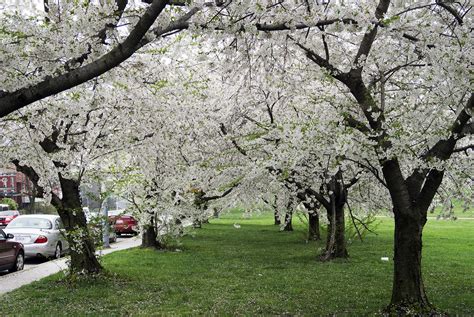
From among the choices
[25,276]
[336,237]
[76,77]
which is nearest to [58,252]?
[25,276]

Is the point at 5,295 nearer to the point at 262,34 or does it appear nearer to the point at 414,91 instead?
the point at 262,34

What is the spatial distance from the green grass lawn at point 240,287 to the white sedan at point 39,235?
6.85ft

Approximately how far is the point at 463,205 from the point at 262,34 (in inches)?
206

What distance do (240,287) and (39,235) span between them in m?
8.18

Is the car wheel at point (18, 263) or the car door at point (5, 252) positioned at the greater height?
the car door at point (5, 252)

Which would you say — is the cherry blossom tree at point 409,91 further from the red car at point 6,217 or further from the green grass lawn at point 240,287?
the red car at point 6,217

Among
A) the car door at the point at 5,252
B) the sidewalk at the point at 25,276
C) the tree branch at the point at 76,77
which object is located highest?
the tree branch at the point at 76,77

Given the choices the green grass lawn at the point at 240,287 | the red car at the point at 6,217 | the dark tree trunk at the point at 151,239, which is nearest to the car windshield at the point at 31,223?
the green grass lawn at the point at 240,287

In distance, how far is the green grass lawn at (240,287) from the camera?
26.1 feet

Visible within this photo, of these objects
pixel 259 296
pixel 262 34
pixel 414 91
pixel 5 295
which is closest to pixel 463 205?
pixel 414 91

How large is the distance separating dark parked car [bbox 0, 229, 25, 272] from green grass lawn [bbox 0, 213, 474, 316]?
195cm

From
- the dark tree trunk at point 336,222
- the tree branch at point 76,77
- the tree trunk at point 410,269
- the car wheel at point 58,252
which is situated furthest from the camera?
the car wheel at point 58,252

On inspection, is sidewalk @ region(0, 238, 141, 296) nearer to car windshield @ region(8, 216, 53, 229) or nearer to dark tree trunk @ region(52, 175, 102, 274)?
dark tree trunk @ region(52, 175, 102, 274)

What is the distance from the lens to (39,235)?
50.6ft
